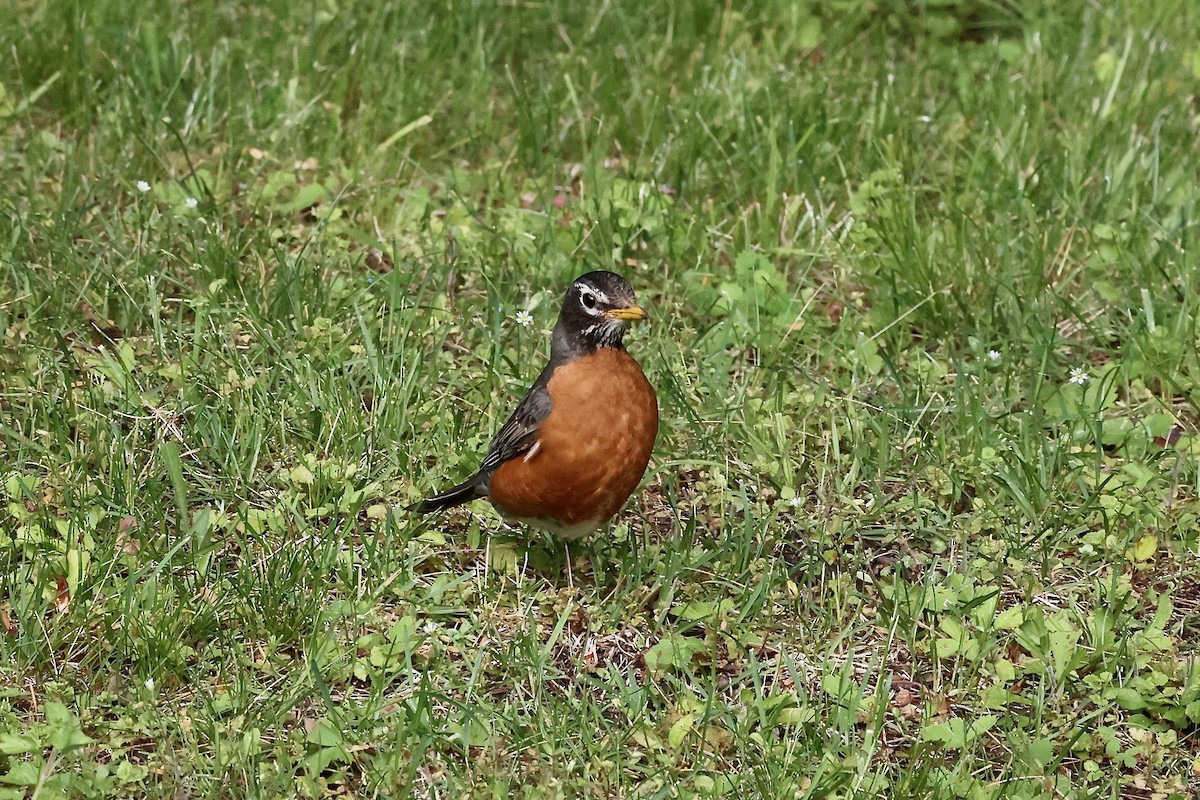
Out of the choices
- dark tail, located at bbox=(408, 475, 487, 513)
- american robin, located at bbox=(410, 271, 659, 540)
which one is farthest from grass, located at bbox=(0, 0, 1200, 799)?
american robin, located at bbox=(410, 271, 659, 540)

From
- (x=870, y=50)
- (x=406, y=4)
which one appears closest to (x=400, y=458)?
(x=406, y=4)

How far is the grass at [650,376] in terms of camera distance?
12.9ft

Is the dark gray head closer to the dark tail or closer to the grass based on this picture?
the dark tail

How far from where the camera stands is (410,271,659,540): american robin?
4.27m

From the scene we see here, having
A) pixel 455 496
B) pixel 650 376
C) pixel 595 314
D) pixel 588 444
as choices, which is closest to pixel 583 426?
pixel 588 444

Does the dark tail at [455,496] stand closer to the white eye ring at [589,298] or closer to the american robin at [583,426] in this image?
the american robin at [583,426]

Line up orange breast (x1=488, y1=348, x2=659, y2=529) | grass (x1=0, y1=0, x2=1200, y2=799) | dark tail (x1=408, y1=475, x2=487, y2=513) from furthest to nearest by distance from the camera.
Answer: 1. dark tail (x1=408, y1=475, x2=487, y2=513)
2. orange breast (x1=488, y1=348, x2=659, y2=529)
3. grass (x1=0, y1=0, x2=1200, y2=799)

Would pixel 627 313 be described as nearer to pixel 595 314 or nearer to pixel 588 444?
pixel 595 314

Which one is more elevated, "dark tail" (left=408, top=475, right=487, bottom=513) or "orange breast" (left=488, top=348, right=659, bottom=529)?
"orange breast" (left=488, top=348, right=659, bottom=529)

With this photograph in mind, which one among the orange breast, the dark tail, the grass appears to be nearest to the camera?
the grass

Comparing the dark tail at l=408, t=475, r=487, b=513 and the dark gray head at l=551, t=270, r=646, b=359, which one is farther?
the dark tail at l=408, t=475, r=487, b=513

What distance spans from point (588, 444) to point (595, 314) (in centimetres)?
38

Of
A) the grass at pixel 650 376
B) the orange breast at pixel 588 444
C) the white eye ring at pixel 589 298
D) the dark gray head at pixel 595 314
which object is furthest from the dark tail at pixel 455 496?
the white eye ring at pixel 589 298

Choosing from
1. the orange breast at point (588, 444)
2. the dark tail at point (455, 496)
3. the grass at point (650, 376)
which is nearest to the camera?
the grass at point (650, 376)
